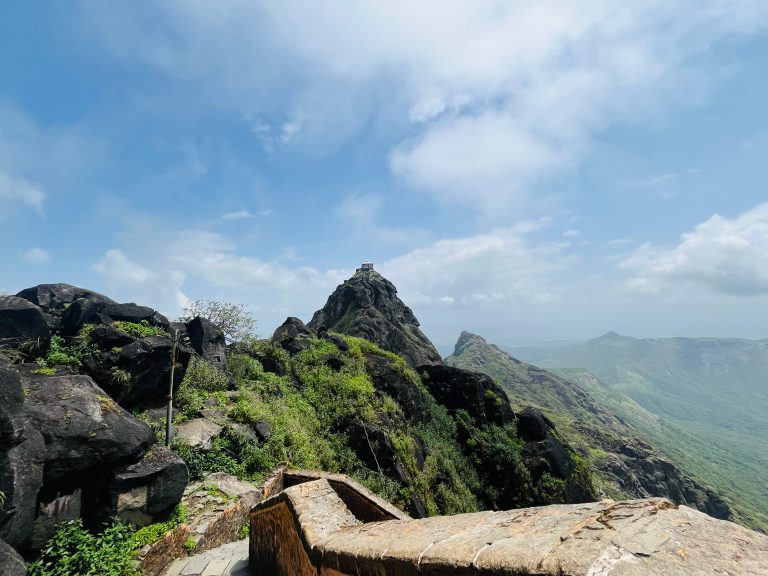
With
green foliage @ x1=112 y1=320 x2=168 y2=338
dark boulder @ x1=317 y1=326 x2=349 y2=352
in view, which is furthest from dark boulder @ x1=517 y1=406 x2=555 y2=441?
green foliage @ x1=112 y1=320 x2=168 y2=338

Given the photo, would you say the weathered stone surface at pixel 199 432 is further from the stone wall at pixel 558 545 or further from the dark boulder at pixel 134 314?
the stone wall at pixel 558 545

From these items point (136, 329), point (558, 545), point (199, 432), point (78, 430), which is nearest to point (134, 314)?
point (136, 329)

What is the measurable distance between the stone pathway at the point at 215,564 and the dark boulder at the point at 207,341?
14590 millimetres

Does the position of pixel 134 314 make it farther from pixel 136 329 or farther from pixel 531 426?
pixel 531 426

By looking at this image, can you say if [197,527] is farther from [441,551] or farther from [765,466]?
[765,466]

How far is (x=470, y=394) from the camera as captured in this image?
3008 cm

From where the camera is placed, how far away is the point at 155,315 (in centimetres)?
2098

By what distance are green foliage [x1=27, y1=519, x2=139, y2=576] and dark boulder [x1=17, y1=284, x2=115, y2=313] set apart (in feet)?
52.4

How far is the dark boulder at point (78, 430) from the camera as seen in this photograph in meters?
7.93

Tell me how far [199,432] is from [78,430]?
7157 millimetres

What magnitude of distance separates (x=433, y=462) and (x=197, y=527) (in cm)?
1562

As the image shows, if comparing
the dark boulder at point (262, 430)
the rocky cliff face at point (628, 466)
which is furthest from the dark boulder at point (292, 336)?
the rocky cliff face at point (628, 466)

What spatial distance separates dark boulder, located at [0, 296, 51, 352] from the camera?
595 inches

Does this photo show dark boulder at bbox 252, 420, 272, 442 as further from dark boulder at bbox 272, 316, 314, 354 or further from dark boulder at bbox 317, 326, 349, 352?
dark boulder at bbox 317, 326, 349, 352
